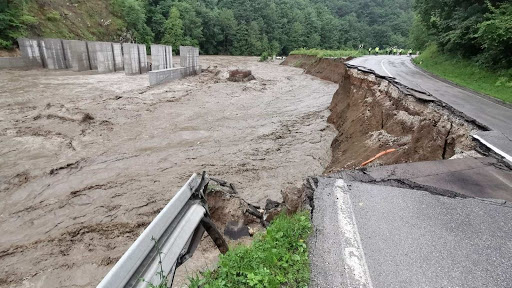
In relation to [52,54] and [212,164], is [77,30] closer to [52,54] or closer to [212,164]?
[52,54]

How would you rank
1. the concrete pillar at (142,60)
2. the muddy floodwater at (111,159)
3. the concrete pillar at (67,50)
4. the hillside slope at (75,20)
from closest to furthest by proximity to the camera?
the muddy floodwater at (111,159)
the concrete pillar at (67,50)
the concrete pillar at (142,60)
the hillside slope at (75,20)

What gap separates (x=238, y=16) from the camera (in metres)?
84.1

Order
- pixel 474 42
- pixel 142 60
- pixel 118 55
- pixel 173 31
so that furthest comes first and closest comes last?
pixel 173 31, pixel 118 55, pixel 142 60, pixel 474 42

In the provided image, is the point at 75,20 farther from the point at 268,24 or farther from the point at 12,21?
the point at 268,24

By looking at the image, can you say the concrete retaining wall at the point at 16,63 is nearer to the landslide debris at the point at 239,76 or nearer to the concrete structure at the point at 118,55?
the concrete structure at the point at 118,55

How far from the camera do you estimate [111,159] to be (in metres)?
9.80

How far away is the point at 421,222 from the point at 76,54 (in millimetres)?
33090

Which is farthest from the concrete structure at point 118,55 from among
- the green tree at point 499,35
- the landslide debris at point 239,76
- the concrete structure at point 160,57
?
the green tree at point 499,35

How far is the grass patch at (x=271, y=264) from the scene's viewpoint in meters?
→ 2.57

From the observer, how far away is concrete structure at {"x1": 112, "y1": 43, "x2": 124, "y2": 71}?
2906cm

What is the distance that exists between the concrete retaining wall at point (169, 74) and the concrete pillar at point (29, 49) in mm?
13988

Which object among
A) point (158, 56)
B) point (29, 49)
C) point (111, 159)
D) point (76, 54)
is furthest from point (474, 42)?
point (29, 49)

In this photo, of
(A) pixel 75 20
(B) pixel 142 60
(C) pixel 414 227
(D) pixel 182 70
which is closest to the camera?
(C) pixel 414 227

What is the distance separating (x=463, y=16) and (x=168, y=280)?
19349 mm
